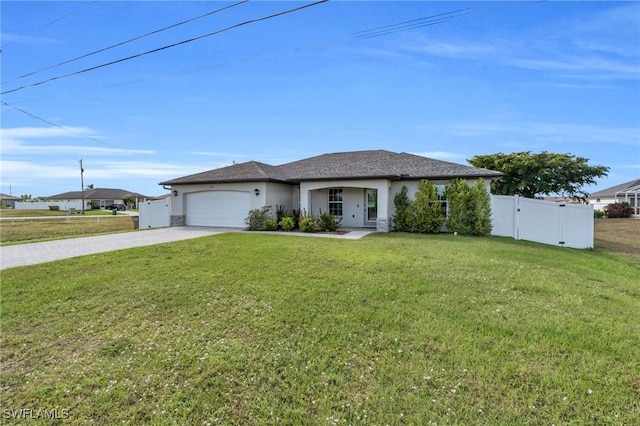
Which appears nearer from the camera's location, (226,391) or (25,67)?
(226,391)

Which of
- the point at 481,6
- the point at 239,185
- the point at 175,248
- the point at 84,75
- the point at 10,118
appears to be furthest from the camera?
the point at 239,185

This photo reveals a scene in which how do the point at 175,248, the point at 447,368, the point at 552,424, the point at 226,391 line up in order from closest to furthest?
1. the point at 552,424
2. the point at 226,391
3. the point at 447,368
4. the point at 175,248

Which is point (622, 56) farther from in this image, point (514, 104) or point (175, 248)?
point (175, 248)

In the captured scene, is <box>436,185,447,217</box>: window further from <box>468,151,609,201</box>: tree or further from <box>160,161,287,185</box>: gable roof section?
<box>468,151,609,201</box>: tree

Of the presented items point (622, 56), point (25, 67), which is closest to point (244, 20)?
point (25, 67)

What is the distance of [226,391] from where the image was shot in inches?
116

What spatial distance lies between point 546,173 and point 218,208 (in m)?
26.2

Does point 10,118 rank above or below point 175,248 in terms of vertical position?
above

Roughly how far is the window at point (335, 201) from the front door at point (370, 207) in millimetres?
1477

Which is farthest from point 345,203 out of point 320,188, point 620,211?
point 620,211

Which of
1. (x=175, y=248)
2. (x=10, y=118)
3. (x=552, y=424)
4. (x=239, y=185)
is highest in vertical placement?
(x=10, y=118)

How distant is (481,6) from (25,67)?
15.1 metres

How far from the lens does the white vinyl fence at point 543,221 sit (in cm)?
1185

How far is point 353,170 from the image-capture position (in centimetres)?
1561
